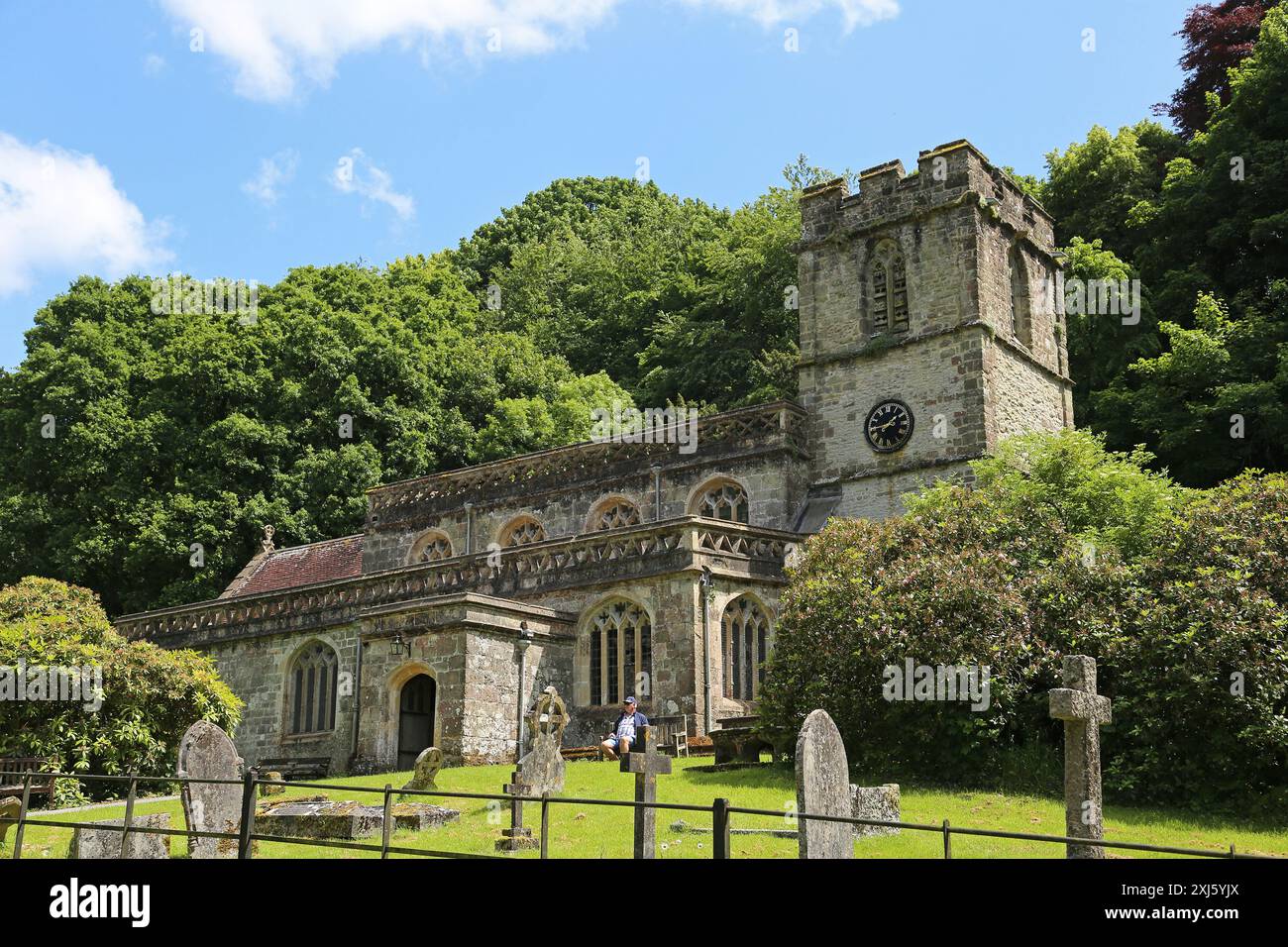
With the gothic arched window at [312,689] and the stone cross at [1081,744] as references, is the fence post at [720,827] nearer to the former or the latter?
the stone cross at [1081,744]

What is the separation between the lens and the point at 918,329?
34000 mm

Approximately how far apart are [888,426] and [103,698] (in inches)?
744

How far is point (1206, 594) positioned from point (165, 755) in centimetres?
1892

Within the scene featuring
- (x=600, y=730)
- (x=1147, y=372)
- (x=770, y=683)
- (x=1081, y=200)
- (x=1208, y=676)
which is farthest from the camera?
(x=1081, y=200)

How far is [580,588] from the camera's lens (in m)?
29.2

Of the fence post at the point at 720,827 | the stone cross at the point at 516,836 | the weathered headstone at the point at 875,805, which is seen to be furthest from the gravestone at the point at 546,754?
the fence post at the point at 720,827

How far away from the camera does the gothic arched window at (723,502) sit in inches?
1346

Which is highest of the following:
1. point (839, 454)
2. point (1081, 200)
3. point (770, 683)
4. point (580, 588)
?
point (1081, 200)

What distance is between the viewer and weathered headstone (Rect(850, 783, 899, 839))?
16.2 metres

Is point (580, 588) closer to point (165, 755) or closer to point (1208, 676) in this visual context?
point (165, 755)

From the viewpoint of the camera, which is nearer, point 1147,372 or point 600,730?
point 600,730

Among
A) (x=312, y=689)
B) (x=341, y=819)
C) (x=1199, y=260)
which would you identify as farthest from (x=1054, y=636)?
(x=1199, y=260)
